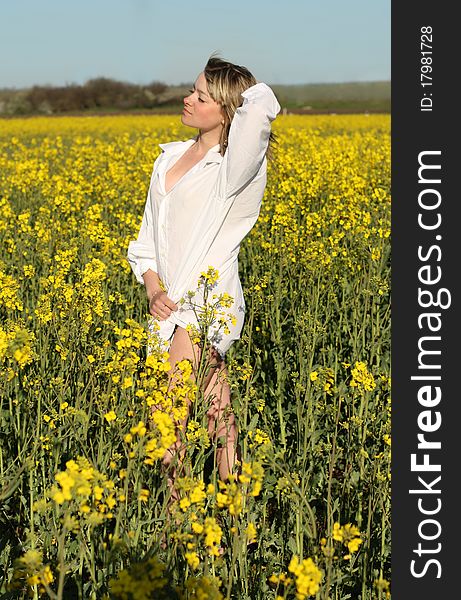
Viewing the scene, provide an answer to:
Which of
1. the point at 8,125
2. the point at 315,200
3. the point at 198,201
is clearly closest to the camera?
the point at 198,201

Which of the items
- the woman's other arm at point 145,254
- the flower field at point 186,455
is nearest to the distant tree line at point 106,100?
the flower field at point 186,455

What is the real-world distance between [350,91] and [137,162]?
83.0m

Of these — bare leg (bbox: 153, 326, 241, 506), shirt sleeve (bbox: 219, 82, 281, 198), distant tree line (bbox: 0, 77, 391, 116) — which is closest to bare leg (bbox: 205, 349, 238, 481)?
bare leg (bbox: 153, 326, 241, 506)

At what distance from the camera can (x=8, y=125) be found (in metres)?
29.6

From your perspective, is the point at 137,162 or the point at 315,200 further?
the point at 137,162

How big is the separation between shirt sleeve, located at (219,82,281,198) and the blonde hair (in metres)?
0.10

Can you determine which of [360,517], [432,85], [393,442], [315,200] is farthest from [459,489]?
[315,200]

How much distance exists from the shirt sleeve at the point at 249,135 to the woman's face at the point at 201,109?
187 mm

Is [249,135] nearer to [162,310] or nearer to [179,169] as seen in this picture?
[179,169]

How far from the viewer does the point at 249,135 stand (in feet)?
9.68

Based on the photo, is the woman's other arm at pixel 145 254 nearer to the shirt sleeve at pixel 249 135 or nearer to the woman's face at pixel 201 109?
the woman's face at pixel 201 109

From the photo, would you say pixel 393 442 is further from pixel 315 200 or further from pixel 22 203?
pixel 22 203

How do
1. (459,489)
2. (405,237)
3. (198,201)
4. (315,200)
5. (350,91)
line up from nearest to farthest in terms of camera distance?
(459,489) < (405,237) < (198,201) < (315,200) < (350,91)

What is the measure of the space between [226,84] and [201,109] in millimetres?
137
